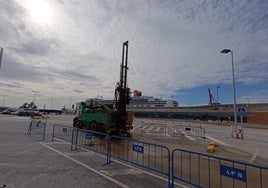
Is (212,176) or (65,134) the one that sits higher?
(65,134)

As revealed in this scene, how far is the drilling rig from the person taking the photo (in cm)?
1866

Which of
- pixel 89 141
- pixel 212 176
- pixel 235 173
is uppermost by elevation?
pixel 235 173

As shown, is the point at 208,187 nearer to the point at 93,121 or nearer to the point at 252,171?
the point at 252,171

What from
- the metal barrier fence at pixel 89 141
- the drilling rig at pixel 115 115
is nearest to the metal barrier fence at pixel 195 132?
the drilling rig at pixel 115 115

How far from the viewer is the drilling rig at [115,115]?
18656 mm

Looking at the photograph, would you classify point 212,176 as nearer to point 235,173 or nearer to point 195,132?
point 235,173

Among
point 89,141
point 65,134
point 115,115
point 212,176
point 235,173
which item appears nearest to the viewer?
point 235,173

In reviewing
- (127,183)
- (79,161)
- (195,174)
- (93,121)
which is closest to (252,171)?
(195,174)

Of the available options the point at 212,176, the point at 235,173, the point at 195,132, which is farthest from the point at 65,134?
the point at 195,132

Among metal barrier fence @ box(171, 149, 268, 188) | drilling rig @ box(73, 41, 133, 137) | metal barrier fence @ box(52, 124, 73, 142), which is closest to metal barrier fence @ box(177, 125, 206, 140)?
drilling rig @ box(73, 41, 133, 137)

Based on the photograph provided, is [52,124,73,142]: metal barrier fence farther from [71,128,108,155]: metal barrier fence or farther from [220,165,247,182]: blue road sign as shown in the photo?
[220,165,247,182]: blue road sign

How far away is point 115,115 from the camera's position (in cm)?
1898

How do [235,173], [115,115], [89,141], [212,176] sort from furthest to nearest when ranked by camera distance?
[115,115], [89,141], [212,176], [235,173]

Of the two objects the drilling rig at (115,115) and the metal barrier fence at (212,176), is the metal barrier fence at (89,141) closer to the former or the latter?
the drilling rig at (115,115)
